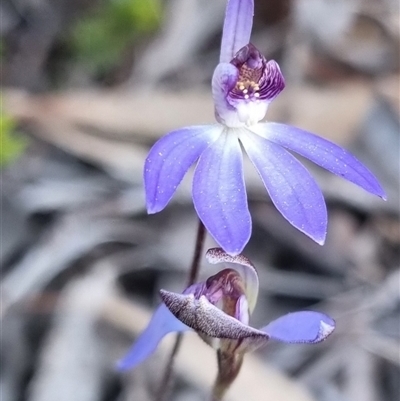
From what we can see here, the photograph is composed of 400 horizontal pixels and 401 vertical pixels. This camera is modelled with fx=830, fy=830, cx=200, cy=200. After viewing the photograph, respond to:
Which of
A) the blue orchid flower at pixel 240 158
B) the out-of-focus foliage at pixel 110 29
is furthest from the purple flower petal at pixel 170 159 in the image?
the out-of-focus foliage at pixel 110 29

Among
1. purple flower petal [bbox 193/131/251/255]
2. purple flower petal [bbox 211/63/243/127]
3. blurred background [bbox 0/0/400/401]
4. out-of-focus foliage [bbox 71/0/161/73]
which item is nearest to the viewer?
purple flower petal [bbox 193/131/251/255]

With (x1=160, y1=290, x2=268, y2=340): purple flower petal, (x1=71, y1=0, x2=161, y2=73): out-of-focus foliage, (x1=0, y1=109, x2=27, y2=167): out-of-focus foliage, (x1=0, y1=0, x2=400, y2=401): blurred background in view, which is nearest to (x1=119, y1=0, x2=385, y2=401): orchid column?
(x1=160, y1=290, x2=268, y2=340): purple flower petal

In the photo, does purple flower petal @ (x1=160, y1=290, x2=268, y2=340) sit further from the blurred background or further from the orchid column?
the blurred background

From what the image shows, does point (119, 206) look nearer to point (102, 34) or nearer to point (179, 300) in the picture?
point (102, 34)

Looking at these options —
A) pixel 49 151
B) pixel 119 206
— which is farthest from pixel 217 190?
pixel 49 151

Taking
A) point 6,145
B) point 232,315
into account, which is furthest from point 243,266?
point 6,145

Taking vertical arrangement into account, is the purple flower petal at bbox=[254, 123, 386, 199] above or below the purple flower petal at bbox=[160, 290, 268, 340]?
above

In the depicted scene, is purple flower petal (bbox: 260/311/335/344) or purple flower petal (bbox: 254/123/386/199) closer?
purple flower petal (bbox: 260/311/335/344)

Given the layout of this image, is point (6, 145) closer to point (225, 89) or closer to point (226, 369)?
point (225, 89)

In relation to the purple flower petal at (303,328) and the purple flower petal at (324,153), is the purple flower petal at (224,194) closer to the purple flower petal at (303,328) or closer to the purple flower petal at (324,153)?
the purple flower petal at (324,153)
